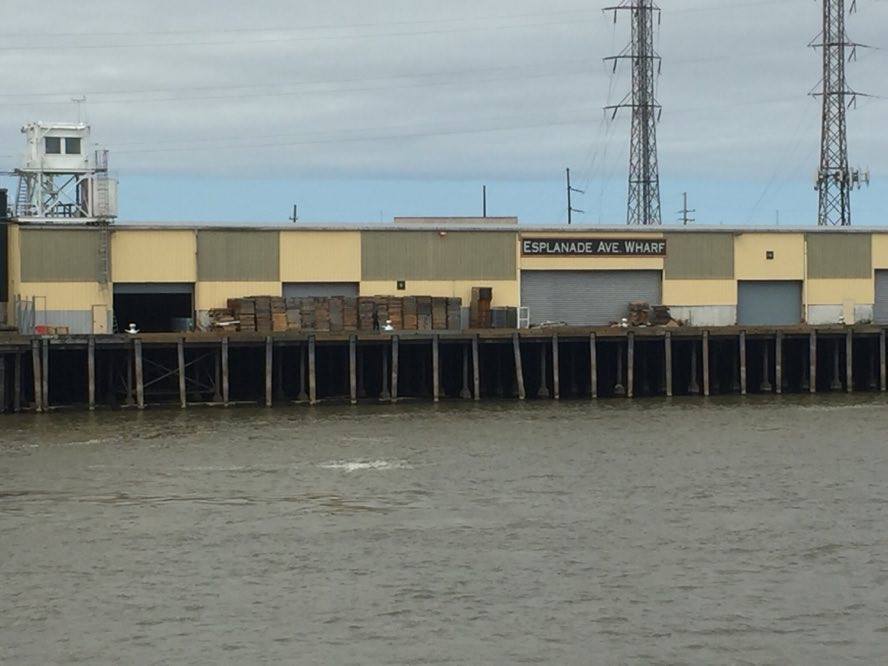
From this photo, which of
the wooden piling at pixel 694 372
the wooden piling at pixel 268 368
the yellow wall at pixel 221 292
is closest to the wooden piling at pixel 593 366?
the wooden piling at pixel 694 372

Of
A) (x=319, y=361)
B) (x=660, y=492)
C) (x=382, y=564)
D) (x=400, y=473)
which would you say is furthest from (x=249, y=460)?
(x=319, y=361)

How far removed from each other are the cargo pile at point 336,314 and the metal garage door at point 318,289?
159 cm

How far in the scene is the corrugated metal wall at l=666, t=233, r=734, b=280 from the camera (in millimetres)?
63344

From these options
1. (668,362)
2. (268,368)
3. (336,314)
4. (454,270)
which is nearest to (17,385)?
(268,368)

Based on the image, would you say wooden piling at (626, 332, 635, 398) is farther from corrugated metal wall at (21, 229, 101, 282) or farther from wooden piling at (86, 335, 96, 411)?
corrugated metal wall at (21, 229, 101, 282)

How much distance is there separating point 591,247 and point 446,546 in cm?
3544

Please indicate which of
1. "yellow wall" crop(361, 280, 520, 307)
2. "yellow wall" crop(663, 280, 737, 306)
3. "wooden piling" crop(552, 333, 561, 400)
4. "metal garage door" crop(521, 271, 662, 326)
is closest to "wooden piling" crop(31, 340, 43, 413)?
"yellow wall" crop(361, 280, 520, 307)

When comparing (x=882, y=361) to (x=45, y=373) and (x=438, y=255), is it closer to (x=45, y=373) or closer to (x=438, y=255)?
(x=438, y=255)

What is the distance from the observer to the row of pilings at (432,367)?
54.5 metres

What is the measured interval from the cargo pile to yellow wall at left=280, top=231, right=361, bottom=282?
173 centimetres

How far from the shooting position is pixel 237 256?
193 ft

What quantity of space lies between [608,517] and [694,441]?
13379 millimetres

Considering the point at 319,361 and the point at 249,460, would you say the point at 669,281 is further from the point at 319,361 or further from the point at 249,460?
the point at 249,460

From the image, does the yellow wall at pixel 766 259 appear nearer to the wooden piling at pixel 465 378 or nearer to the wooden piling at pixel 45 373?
the wooden piling at pixel 465 378
